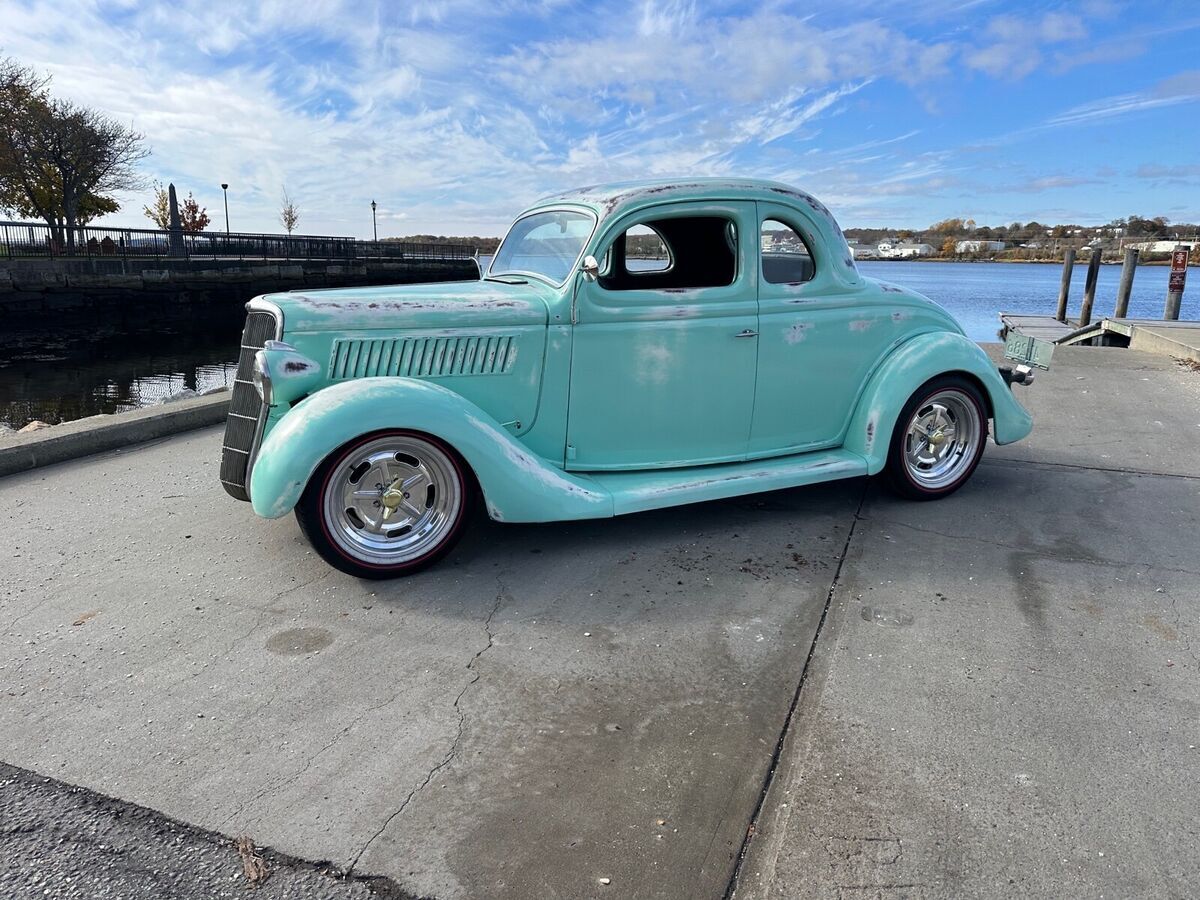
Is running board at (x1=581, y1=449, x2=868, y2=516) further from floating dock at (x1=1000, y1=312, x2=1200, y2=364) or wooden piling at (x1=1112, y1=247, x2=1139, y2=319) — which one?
wooden piling at (x1=1112, y1=247, x2=1139, y2=319)

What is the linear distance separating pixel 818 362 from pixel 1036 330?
22570 millimetres

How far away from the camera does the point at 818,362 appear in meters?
4.55

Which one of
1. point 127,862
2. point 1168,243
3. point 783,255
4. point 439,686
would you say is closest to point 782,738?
point 439,686

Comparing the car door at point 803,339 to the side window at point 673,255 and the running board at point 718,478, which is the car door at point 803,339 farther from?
the side window at point 673,255

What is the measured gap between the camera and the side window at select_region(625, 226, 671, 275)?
4.71 m

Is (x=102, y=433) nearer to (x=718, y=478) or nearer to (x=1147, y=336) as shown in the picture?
(x=718, y=478)

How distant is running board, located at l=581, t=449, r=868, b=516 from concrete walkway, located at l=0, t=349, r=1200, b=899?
252 millimetres

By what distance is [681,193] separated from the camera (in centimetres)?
422

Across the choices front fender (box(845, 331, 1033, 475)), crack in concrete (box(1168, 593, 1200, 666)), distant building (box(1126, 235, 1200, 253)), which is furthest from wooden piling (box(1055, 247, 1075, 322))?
crack in concrete (box(1168, 593, 1200, 666))

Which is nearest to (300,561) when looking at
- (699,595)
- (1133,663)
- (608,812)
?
(699,595)

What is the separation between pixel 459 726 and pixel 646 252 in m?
3.18

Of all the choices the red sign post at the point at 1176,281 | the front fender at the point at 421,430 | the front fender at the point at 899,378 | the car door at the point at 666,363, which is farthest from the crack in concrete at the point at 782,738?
the red sign post at the point at 1176,281

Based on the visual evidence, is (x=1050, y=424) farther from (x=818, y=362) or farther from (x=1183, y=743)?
(x=1183, y=743)

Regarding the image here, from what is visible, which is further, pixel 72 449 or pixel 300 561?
pixel 72 449
